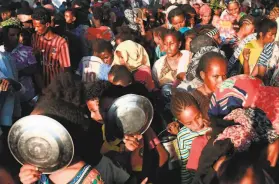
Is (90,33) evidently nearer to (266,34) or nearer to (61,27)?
(61,27)

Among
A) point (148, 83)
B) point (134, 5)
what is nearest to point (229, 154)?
point (148, 83)

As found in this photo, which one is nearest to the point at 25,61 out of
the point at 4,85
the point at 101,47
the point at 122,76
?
the point at 101,47

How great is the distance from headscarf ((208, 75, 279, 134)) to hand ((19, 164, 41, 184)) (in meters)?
1.32

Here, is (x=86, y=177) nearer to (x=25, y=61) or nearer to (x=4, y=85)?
(x=4, y=85)

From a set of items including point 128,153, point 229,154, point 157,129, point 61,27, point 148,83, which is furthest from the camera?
point 61,27

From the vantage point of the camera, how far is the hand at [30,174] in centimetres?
207

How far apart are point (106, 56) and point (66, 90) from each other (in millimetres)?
2866

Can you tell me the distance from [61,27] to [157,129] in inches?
147

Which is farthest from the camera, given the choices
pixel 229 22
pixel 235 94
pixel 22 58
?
pixel 229 22

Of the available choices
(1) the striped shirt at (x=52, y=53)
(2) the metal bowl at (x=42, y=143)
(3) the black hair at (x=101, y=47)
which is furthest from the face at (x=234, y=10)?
(2) the metal bowl at (x=42, y=143)

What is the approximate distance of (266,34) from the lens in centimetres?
512

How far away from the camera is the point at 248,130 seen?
7.70 feet

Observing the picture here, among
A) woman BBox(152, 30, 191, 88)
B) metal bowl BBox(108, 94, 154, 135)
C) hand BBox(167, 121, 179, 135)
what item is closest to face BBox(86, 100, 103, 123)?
metal bowl BBox(108, 94, 154, 135)

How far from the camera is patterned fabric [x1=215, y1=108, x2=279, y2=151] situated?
2.34 metres
